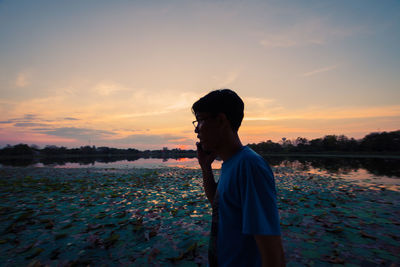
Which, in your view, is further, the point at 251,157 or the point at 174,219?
the point at 174,219

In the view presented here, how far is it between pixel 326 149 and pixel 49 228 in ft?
452

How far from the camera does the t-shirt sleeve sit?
124 cm

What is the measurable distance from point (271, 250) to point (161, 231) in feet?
16.0

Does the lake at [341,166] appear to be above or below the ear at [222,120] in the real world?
below

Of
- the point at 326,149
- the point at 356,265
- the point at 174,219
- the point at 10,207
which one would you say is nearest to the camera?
the point at 356,265

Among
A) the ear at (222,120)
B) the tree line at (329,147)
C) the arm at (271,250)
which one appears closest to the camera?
the arm at (271,250)

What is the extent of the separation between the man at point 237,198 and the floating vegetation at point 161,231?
111 inches

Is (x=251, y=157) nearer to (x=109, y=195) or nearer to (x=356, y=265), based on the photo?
(x=356, y=265)

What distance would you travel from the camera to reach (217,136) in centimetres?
182

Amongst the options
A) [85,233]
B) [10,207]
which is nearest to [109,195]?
[10,207]

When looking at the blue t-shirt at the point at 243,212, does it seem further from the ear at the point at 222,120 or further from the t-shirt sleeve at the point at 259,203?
the ear at the point at 222,120

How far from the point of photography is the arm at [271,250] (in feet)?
4.01

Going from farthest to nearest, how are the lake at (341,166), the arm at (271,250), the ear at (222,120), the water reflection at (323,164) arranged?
the water reflection at (323,164) < the lake at (341,166) < the ear at (222,120) < the arm at (271,250)

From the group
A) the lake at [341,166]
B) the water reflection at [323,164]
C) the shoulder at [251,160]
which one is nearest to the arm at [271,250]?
the shoulder at [251,160]
